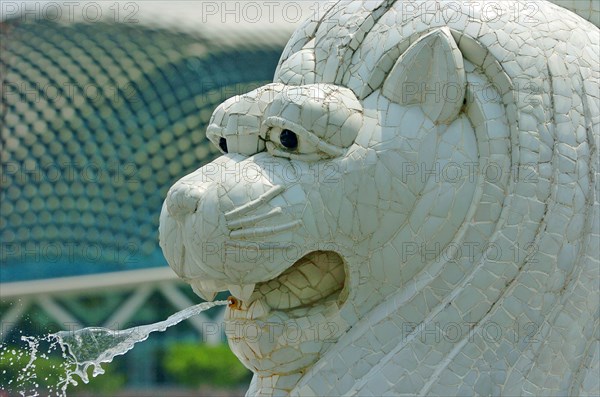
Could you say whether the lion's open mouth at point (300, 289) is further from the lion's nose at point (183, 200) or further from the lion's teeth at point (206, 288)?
the lion's nose at point (183, 200)

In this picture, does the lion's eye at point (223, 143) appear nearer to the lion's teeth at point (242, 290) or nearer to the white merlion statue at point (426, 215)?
the white merlion statue at point (426, 215)

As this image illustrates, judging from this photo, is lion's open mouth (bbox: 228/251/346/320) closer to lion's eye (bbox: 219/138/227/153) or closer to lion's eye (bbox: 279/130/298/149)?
lion's eye (bbox: 279/130/298/149)

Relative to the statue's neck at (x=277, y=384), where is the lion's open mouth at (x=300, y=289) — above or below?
above

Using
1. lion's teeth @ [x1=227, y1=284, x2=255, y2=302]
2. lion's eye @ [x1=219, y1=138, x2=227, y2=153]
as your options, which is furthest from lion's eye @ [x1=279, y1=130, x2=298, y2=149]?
lion's teeth @ [x1=227, y1=284, x2=255, y2=302]

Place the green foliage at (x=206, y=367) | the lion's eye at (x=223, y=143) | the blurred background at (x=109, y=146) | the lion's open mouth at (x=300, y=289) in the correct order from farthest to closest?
the blurred background at (x=109, y=146) < the green foliage at (x=206, y=367) < the lion's eye at (x=223, y=143) < the lion's open mouth at (x=300, y=289)

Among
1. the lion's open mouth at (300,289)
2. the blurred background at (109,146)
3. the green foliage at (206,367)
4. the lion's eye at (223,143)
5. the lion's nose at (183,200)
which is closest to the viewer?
the lion's nose at (183,200)

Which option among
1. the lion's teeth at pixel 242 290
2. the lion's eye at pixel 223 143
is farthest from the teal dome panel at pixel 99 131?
the lion's teeth at pixel 242 290

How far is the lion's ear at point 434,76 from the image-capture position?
11.2ft

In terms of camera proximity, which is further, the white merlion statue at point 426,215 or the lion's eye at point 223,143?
the lion's eye at point 223,143

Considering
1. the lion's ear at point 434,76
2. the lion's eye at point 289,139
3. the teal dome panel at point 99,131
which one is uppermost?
the lion's ear at point 434,76

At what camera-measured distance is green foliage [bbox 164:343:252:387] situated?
72.2ft

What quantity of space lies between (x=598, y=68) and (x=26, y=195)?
23907 mm

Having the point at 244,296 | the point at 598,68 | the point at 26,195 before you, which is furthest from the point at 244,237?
the point at 26,195

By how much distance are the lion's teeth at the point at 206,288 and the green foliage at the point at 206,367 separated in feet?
59.3
